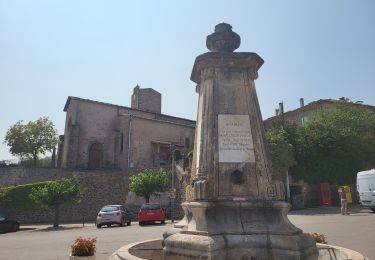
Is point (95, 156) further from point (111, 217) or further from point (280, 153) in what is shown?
point (280, 153)

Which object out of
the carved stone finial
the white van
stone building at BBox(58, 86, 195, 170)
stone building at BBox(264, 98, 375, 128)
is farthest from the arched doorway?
the carved stone finial

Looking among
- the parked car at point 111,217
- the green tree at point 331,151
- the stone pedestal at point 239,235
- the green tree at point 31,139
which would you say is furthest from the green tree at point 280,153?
the green tree at point 31,139

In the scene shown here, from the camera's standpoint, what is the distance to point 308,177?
90.1 feet

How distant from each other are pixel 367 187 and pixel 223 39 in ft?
53.1

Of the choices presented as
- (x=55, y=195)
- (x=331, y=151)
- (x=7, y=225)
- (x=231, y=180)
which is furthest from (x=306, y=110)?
(x=231, y=180)

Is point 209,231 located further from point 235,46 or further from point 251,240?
point 235,46

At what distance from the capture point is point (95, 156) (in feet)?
120

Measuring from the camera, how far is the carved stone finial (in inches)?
241

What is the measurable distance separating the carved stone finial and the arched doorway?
32227 millimetres

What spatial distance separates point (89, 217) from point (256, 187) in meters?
25.7

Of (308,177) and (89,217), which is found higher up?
(308,177)

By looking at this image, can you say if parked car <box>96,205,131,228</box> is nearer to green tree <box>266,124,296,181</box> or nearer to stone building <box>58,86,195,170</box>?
green tree <box>266,124,296,181</box>

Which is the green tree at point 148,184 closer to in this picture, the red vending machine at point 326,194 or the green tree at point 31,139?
the red vending machine at point 326,194

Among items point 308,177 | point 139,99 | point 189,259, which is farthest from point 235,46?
point 139,99
